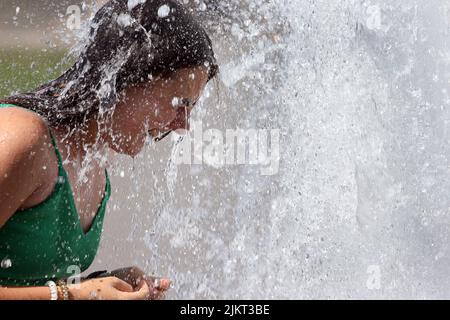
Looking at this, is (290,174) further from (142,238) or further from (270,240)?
(142,238)

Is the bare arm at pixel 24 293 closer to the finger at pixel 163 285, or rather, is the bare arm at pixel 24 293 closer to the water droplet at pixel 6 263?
the water droplet at pixel 6 263

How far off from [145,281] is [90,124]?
1.21ft

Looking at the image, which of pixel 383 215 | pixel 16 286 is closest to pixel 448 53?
pixel 383 215

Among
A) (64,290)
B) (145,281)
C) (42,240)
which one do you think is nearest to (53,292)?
(64,290)

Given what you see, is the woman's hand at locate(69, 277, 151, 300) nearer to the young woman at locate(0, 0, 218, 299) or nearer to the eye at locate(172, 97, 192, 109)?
the young woman at locate(0, 0, 218, 299)

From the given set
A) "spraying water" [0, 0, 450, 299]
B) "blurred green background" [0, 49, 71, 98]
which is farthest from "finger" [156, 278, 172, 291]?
"blurred green background" [0, 49, 71, 98]

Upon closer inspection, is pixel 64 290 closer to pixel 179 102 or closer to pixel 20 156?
pixel 20 156

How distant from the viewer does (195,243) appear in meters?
3.28

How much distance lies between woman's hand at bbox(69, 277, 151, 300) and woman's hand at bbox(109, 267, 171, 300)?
2.8 inches

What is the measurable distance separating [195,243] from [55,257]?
1.67 meters

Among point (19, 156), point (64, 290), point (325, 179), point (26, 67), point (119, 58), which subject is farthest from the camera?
point (26, 67)

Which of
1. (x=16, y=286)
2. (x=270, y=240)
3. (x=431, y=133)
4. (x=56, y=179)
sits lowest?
(x=270, y=240)

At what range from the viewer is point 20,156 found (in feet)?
4.73

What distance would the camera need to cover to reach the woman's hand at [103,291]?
5.06ft
